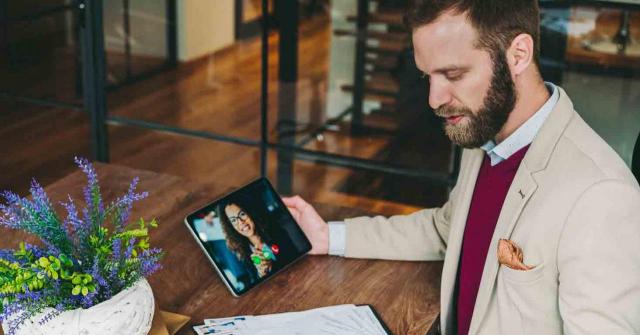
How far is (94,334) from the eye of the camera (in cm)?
146

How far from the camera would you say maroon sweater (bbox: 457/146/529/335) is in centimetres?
192

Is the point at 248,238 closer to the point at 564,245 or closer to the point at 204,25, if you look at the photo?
the point at 564,245

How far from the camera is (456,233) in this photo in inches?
77.3

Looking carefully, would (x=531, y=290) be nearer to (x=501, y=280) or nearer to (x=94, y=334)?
(x=501, y=280)

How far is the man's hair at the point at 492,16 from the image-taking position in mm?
1774

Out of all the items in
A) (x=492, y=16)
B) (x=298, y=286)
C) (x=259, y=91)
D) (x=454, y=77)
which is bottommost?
(x=259, y=91)

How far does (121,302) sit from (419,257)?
2.73 feet

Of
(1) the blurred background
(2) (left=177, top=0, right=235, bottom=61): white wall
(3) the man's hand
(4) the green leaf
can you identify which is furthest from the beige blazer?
(2) (left=177, top=0, right=235, bottom=61): white wall

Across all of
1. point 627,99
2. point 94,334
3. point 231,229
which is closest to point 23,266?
point 94,334

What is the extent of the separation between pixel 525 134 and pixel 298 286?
59 cm

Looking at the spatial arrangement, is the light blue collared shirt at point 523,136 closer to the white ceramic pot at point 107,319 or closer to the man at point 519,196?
the man at point 519,196

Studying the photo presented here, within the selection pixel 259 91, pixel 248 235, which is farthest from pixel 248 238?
pixel 259 91

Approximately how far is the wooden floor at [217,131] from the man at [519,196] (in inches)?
72.1

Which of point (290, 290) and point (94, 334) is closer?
point (94, 334)
